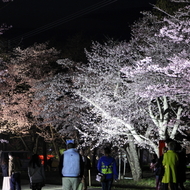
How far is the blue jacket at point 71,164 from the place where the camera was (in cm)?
868

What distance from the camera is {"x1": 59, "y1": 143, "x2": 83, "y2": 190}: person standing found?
28.5ft

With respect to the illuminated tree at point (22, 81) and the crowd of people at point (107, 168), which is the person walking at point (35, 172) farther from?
the illuminated tree at point (22, 81)

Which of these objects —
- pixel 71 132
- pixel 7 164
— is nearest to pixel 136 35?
pixel 71 132

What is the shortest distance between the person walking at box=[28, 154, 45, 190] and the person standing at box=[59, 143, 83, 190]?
3.49 m

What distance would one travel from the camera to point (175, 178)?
9273 millimetres

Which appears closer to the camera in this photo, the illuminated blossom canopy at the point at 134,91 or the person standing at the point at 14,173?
the person standing at the point at 14,173

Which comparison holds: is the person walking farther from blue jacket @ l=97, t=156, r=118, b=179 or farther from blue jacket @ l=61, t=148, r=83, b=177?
blue jacket @ l=61, t=148, r=83, b=177

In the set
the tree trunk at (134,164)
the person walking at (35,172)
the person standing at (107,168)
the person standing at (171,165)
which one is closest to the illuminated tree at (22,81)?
the tree trunk at (134,164)

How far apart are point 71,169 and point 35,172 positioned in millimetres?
3812

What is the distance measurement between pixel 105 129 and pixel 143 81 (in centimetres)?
328

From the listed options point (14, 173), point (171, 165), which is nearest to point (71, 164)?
point (171, 165)

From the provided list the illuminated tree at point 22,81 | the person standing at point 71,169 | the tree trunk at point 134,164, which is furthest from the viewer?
the illuminated tree at point 22,81

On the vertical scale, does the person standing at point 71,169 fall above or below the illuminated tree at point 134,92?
below

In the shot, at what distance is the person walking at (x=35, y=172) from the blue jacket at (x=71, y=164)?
351 centimetres
